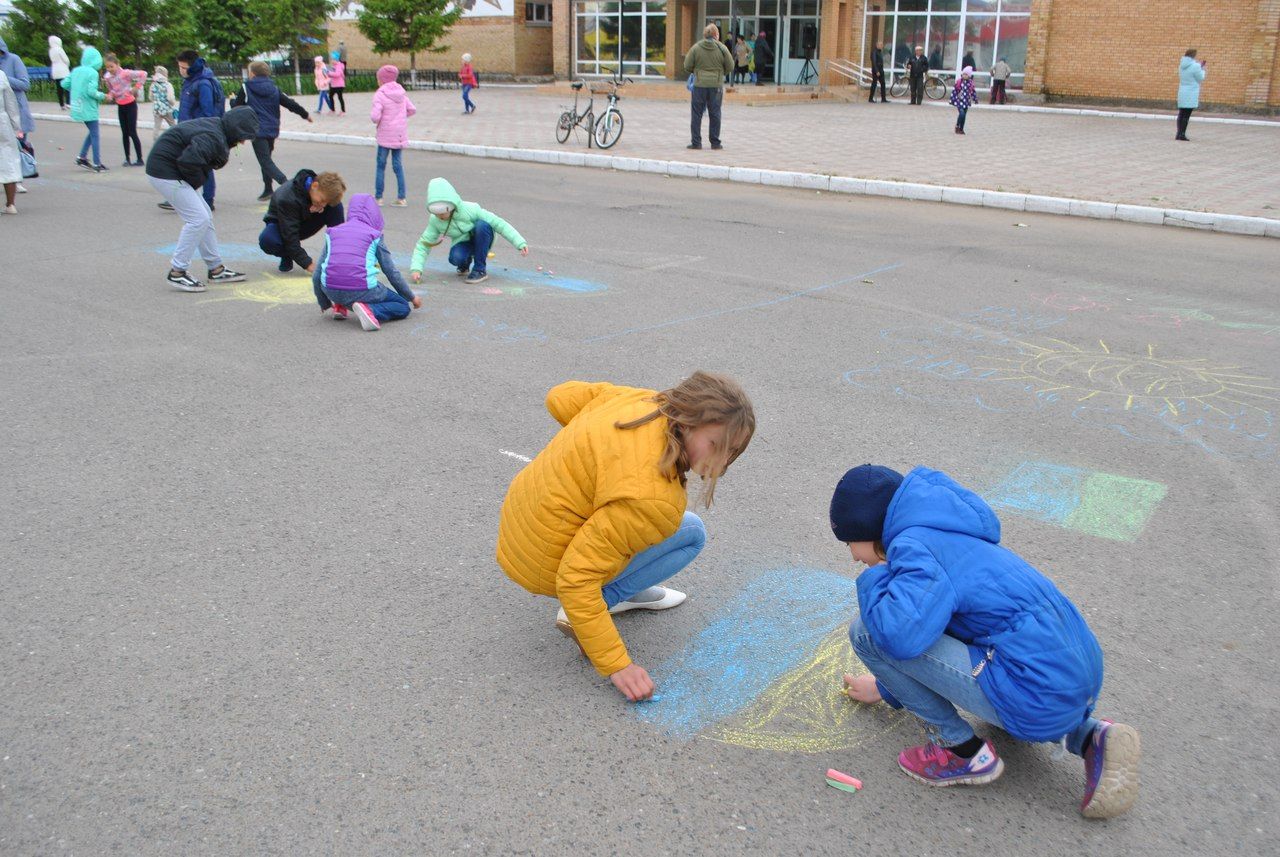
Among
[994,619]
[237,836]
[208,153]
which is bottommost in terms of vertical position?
[237,836]

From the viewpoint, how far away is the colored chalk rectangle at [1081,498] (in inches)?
184

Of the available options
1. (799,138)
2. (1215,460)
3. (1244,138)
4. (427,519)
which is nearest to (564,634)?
(427,519)

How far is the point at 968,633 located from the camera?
2875 mm

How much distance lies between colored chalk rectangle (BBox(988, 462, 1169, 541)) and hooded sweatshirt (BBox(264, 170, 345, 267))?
6.31 metres

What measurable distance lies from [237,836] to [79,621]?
4.86ft

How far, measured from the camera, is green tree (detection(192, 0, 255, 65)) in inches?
1734

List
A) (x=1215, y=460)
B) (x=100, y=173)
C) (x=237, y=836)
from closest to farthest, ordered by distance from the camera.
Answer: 1. (x=237, y=836)
2. (x=1215, y=460)
3. (x=100, y=173)

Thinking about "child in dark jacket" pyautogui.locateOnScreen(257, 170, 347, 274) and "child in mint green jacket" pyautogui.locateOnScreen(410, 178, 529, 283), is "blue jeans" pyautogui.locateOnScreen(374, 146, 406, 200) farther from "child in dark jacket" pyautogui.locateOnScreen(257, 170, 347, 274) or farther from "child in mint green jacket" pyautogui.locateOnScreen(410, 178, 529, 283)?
"child in mint green jacket" pyautogui.locateOnScreen(410, 178, 529, 283)

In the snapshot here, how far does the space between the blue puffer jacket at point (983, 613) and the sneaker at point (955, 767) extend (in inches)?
7.0

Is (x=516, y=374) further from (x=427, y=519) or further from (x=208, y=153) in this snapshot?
(x=208, y=153)

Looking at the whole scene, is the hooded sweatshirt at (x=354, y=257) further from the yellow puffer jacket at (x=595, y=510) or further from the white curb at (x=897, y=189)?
the white curb at (x=897, y=189)

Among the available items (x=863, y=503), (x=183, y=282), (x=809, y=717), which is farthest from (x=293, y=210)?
(x=863, y=503)

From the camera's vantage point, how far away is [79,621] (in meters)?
3.82

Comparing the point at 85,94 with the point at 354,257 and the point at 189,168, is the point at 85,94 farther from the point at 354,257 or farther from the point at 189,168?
the point at 354,257
